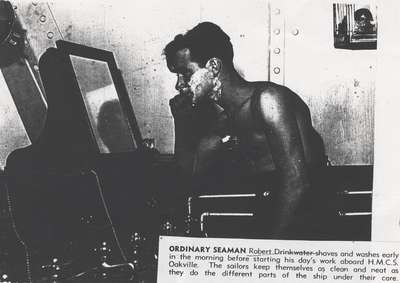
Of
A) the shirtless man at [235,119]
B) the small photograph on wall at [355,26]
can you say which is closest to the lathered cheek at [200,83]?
the shirtless man at [235,119]

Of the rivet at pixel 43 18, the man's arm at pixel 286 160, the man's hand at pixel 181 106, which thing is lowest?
the man's arm at pixel 286 160

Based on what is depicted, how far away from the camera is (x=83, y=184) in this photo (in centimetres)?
70

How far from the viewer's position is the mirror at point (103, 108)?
0.71 meters

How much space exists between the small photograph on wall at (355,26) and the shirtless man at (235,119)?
3.7 inches

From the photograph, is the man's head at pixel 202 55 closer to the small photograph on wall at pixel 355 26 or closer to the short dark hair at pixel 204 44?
the short dark hair at pixel 204 44

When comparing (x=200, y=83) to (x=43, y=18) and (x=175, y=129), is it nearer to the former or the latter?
(x=175, y=129)

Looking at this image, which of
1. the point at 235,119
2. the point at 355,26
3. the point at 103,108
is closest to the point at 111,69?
the point at 103,108

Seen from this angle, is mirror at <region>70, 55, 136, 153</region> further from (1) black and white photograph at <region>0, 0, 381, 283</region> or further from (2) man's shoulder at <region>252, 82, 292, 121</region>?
(2) man's shoulder at <region>252, 82, 292, 121</region>

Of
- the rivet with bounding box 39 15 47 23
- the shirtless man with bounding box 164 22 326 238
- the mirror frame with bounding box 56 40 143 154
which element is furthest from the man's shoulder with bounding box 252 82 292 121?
the rivet with bounding box 39 15 47 23

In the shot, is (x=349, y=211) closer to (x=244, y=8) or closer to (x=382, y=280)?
(x=382, y=280)

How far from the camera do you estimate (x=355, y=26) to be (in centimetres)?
67

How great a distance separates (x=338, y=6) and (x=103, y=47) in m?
0.30

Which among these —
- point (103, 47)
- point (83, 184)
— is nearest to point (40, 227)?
point (83, 184)

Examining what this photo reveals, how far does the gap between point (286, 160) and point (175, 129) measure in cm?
15
